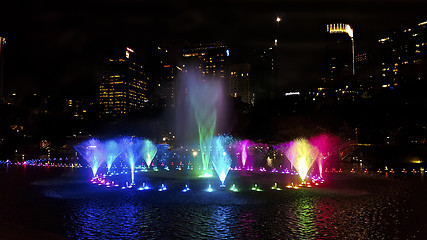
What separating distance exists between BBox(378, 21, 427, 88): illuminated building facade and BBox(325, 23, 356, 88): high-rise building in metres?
50.2

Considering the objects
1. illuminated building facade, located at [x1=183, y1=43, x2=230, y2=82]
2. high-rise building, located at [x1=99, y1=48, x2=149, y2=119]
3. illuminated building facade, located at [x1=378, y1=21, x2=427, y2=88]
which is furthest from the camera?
illuminated building facade, located at [x1=183, y1=43, x2=230, y2=82]

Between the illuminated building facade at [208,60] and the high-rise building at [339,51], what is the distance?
198 ft

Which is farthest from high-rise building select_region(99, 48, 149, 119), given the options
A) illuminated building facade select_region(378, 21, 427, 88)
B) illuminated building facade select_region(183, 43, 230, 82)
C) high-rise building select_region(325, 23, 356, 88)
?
high-rise building select_region(325, 23, 356, 88)

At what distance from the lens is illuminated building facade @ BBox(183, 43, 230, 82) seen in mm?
151625

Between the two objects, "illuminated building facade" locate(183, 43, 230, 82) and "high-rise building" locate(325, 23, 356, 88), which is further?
"high-rise building" locate(325, 23, 356, 88)

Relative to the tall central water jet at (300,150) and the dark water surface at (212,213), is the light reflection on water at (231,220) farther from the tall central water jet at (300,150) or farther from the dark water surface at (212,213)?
the tall central water jet at (300,150)

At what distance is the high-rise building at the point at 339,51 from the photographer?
18312 centimetres

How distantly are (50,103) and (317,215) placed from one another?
61.9 metres

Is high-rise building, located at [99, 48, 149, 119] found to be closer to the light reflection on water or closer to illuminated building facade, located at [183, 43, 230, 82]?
illuminated building facade, located at [183, 43, 230, 82]

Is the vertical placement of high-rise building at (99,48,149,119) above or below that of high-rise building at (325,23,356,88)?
below

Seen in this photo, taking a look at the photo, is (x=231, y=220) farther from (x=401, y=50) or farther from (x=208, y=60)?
(x=208, y=60)

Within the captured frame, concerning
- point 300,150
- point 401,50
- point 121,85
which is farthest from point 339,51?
point 300,150

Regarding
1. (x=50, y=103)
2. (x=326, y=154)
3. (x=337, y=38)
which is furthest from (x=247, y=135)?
(x=337, y=38)

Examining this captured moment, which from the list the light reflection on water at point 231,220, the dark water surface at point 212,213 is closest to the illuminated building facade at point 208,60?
the dark water surface at point 212,213
